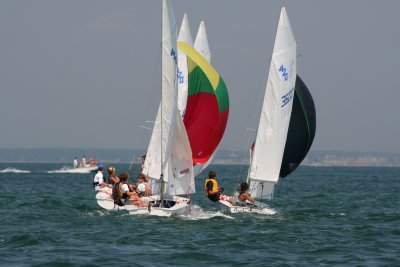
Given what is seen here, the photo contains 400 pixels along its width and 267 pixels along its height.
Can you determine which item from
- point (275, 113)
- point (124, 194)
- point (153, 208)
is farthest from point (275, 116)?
point (124, 194)

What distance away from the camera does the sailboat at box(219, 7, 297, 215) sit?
1070 inches

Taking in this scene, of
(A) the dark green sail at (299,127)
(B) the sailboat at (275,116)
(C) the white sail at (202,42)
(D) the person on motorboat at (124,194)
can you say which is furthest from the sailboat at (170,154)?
(C) the white sail at (202,42)

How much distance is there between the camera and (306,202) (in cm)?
3562

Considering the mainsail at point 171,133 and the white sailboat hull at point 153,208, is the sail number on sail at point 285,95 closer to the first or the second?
the mainsail at point 171,133

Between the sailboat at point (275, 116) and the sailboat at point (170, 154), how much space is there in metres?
2.75

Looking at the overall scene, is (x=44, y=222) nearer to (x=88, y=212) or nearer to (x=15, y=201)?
(x=88, y=212)

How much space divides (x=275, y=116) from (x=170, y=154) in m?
3.99

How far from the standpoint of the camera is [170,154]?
25.7 meters

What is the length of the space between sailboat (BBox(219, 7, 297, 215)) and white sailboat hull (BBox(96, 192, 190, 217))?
2.70 m

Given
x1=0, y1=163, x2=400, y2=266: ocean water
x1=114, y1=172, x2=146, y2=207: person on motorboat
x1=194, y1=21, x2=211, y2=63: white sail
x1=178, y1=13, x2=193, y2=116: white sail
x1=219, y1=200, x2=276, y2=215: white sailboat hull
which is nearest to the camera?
x1=0, y1=163, x2=400, y2=266: ocean water

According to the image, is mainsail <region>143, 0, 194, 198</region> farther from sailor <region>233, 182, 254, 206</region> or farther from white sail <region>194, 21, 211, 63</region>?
white sail <region>194, 21, 211, 63</region>

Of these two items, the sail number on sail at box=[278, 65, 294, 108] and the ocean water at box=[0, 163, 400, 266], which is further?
the sail number on sail at box=[278, 65, 294, 108]

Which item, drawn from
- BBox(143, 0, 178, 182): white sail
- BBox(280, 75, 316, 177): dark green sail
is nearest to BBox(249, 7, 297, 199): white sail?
BBox(280, 75, 316, 177): dark green sail

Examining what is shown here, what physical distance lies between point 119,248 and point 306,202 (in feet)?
58.9
